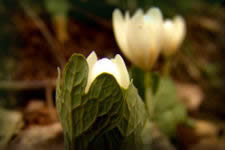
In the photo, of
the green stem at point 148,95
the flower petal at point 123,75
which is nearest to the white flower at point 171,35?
the green stem at point 148,95

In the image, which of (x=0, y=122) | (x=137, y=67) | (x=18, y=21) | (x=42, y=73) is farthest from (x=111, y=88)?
(x=18, y=21)

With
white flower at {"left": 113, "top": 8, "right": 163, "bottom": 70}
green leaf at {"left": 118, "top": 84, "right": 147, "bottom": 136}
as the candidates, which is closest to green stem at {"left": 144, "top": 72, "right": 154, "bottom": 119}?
white flower at {"left": 113, "top": 8, "right": 163, "bottom": 70}

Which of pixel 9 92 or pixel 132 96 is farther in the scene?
pixel 9 92

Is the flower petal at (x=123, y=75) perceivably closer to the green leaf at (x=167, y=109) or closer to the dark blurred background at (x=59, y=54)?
the dark blurred background at (x=59, y=54)

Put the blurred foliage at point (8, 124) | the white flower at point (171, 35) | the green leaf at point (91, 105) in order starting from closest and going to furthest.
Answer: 1. the green leaf at point (91, 105)
2. the blurred foliage at point (8, 124)
3. the white flower at point (171, 35)

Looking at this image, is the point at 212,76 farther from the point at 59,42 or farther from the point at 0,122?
the point at 0,122

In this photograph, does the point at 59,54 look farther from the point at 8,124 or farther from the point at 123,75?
the point at 123,75
